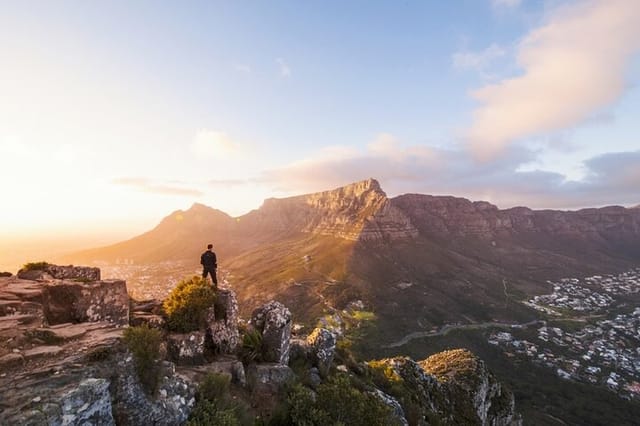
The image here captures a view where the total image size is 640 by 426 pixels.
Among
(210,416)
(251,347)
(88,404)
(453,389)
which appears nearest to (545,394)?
(453,389)

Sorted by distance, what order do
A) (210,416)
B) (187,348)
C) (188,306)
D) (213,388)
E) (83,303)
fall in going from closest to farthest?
(210,416) < (213,388) < (83,303) < (187,348) < (188,306)

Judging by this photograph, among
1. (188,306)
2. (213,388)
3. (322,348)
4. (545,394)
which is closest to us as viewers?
(213,388)

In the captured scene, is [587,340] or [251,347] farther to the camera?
[587,340]

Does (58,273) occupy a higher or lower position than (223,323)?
higher

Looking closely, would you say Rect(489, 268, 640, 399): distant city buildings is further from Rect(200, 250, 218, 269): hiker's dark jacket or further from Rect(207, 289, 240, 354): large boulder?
Rect(200, 250, 218, 269): hiker's dark jacket

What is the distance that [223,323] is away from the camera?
15.6 metres

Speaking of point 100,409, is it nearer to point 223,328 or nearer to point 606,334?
point 223,328

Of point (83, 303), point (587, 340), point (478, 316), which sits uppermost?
point (83, 303)

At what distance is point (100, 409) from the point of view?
7875 millimetres

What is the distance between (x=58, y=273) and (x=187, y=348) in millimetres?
8076

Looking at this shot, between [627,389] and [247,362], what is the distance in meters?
117

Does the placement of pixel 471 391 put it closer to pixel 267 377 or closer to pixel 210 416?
pixel 267 377

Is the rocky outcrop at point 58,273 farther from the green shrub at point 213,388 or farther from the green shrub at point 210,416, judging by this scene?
the green shrub at point 210,416

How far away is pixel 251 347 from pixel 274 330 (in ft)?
4.74
